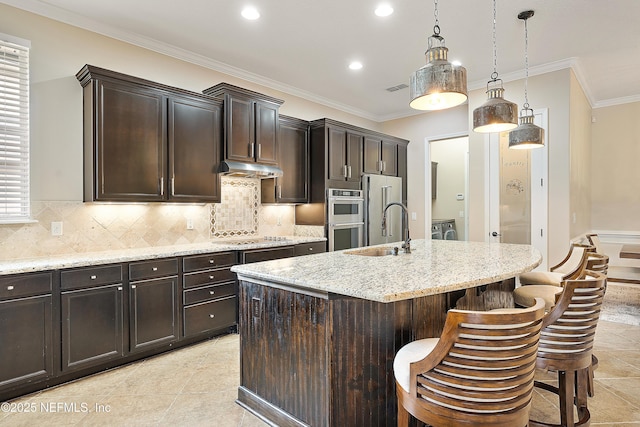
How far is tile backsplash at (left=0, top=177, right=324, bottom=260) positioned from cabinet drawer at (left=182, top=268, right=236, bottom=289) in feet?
2.08

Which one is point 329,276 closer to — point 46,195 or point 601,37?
point 46,195

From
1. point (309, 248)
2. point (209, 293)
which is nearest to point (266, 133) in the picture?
point (309, 248)

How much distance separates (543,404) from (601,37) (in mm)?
3605

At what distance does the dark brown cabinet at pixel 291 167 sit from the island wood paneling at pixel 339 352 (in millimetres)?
2620

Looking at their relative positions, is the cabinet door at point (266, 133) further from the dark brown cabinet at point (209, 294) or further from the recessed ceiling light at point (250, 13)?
the dark brown cabinet at point (209, 294)

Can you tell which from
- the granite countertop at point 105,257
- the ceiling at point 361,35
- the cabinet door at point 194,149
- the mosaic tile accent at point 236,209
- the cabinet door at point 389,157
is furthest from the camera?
the cabinet door at point 389,157

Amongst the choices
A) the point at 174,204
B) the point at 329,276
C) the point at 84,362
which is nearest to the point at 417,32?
the point at 329,276

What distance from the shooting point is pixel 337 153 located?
16.1 feet

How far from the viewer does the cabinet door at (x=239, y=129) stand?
3.83 m

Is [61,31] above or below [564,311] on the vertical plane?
above

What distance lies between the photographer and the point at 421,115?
6082 millimetres

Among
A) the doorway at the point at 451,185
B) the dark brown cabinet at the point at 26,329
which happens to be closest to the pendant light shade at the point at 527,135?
the dark brown cabinet at the point at 26,329

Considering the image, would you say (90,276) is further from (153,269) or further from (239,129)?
(239,129)

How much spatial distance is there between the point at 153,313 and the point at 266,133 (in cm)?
229
